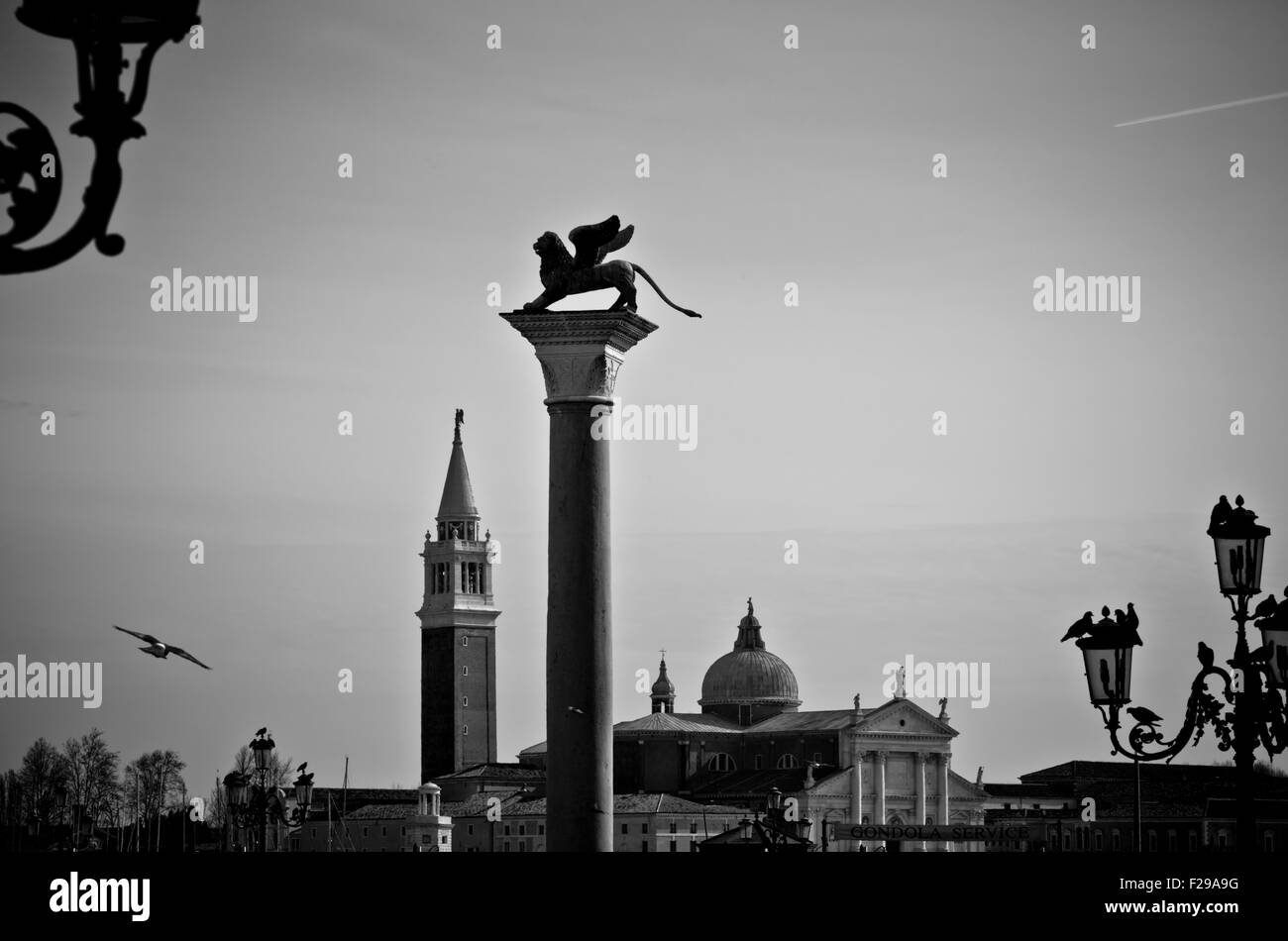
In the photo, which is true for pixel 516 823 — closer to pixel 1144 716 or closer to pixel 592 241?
pixel 592 241

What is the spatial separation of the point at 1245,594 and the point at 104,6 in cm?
1020

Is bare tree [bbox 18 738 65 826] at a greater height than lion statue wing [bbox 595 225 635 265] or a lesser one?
lesser

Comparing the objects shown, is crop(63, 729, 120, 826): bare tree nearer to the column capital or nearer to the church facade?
the church facade

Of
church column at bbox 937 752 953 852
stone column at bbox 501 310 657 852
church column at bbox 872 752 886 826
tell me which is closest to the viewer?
stone column at bbox 501 310 657 852

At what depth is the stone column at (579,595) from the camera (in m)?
22.1

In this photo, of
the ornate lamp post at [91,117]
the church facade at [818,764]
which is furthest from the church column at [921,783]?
the ornate lamp post at [91,117]

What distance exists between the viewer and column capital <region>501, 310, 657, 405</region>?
2231 centimetres

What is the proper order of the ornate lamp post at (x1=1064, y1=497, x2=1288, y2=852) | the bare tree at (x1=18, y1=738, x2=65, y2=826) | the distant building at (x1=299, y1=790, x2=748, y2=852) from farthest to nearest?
the distant building at (x1=299, y1=790, x2=748, y2=852) → the bare tree at (x1=18, y1=738, x2=65, y2=826) → the ornate lamp post at (x1=1064, y1=497, x2=1288, y2=852)

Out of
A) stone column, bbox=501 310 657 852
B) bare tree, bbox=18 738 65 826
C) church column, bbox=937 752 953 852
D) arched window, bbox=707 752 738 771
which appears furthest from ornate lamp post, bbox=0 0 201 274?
arched window, bbox=707 752 738 771

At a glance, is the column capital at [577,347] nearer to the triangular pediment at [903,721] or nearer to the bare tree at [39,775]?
Answer: the bare tree at [39,775]

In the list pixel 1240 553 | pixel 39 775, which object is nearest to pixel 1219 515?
pixel 1240 553

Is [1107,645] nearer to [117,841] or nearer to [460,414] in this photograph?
[117,841]

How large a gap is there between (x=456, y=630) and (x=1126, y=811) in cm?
3911

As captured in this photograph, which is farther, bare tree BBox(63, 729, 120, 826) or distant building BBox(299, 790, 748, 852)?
distant building BBox(299, 790, 748, 852)
